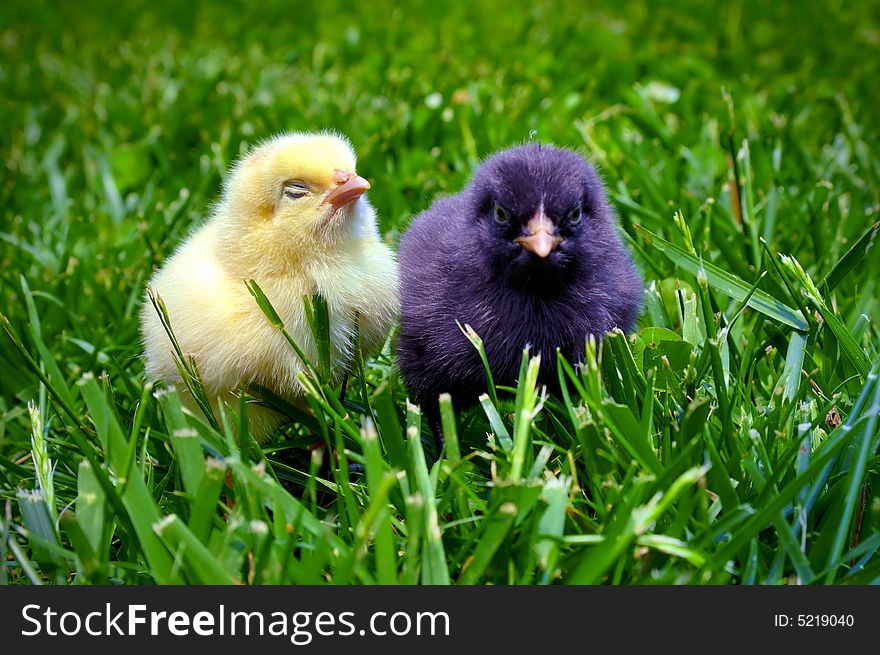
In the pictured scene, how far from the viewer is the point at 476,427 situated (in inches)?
101

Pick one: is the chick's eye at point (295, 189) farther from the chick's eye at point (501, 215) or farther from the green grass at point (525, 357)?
the chick's eye at point (501, 215)

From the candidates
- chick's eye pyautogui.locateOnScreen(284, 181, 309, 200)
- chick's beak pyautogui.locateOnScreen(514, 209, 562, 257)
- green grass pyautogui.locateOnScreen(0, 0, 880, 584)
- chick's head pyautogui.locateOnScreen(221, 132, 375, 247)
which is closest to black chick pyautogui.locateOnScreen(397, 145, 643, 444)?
chick's beak pyautogui.locateOnScreen(514, 209, 562, 257)

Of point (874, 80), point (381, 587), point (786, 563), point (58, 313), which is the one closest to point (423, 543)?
point (381, 587)

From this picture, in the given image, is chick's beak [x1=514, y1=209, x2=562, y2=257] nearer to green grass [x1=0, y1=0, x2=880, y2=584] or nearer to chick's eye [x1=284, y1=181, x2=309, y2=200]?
green grass [x1=0, y1=0, x2=880, y2=584]

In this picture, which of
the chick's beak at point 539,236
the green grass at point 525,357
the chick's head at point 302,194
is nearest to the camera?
the green grass at point 525,357

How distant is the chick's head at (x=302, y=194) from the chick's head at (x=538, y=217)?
302mm

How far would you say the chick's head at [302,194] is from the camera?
7.11ft

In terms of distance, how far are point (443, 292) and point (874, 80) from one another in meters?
3.53

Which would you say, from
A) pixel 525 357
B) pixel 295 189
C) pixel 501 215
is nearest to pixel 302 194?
pixel 295 189

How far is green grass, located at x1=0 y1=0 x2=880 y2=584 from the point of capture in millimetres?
1814

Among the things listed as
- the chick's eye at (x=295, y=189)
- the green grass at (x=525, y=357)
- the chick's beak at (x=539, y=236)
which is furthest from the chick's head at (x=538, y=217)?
the chick's eye at (x=295, y=189)

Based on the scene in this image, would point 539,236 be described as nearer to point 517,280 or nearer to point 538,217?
point 538,217

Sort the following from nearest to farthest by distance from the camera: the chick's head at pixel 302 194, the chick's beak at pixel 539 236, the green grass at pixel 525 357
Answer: the green grass at pixel 525 357, the chick's beak at pixel 539 236, the chick's head at pixel 302 194

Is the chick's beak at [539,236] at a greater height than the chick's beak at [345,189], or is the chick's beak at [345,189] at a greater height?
the chick's beak at [345,189]
